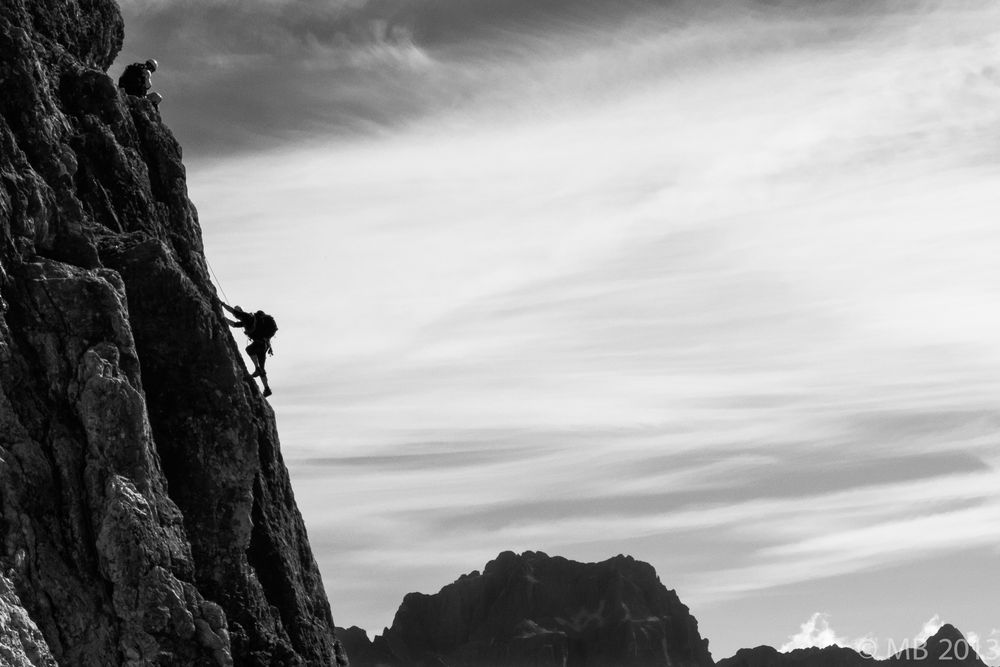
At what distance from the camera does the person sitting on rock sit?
44594 mm

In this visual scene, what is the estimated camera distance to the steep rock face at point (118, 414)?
30.9 m

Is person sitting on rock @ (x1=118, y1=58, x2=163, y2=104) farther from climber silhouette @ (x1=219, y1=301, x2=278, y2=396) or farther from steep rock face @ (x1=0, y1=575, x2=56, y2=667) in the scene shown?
steep rock face @ (x1=0, y1=575, x2=56, y2=667)

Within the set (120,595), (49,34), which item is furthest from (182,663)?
(49,34)

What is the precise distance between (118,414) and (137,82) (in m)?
16.6

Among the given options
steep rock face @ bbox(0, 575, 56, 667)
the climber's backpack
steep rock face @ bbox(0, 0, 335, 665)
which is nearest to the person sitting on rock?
steep rock face @ bbox(0, 0, 335, 665)

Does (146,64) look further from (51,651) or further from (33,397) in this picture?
(51,651)

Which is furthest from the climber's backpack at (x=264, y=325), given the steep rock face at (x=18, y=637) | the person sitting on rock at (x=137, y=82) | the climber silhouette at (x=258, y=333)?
the steep rock face at (x=18, y=637)

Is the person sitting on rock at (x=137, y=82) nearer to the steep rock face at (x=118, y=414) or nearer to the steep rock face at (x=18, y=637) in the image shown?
the steep rock face at (x=118, y=414)

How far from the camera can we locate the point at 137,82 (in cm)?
4469

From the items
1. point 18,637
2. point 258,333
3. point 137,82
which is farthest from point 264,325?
point 18,637

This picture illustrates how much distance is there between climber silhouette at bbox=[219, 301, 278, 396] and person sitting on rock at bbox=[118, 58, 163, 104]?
8127 mm

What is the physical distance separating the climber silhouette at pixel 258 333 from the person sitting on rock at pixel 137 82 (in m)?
8.13

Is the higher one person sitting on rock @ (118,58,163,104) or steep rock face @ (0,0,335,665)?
person sitting on rock @ (118,58,163,104)

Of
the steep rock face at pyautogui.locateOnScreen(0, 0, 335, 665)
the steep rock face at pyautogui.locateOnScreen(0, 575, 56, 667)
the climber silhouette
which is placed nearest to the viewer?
the steep rock face at pyautogui.locateOnScreen(0, 575, 56, 667)
